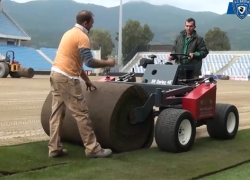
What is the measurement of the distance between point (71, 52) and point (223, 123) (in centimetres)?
304

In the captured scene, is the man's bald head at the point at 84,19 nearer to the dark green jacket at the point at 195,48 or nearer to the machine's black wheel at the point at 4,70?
the dark green jacket at the point at 195,48

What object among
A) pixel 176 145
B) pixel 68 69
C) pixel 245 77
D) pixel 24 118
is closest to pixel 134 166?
pixel 176 145

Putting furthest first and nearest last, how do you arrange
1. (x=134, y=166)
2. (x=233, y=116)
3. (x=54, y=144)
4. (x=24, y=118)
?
(x=24, y=118) → (x=233, y=116) → (x=54, y=144) → (x=134, y=166)

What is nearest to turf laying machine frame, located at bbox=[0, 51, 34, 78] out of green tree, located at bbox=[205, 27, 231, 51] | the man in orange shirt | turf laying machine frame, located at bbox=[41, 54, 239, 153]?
turf laying machine frame, located at bbox=[41, 54, 239, 153]

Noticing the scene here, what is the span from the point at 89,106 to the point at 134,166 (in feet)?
4.08

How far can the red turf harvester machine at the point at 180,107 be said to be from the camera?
6.32 m

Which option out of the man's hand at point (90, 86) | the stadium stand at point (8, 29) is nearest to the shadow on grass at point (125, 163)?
the man's hand at point (90, 86)

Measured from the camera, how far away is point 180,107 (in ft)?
22.6

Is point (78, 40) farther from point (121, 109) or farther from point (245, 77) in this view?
point (245, 77)

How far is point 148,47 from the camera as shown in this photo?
62.6m

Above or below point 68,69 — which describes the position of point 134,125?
below

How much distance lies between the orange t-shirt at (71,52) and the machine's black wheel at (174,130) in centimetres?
140

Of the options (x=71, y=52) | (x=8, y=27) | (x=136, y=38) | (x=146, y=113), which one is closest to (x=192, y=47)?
(x=146, y=113)

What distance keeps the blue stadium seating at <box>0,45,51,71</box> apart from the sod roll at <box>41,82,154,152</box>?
41584 mm
